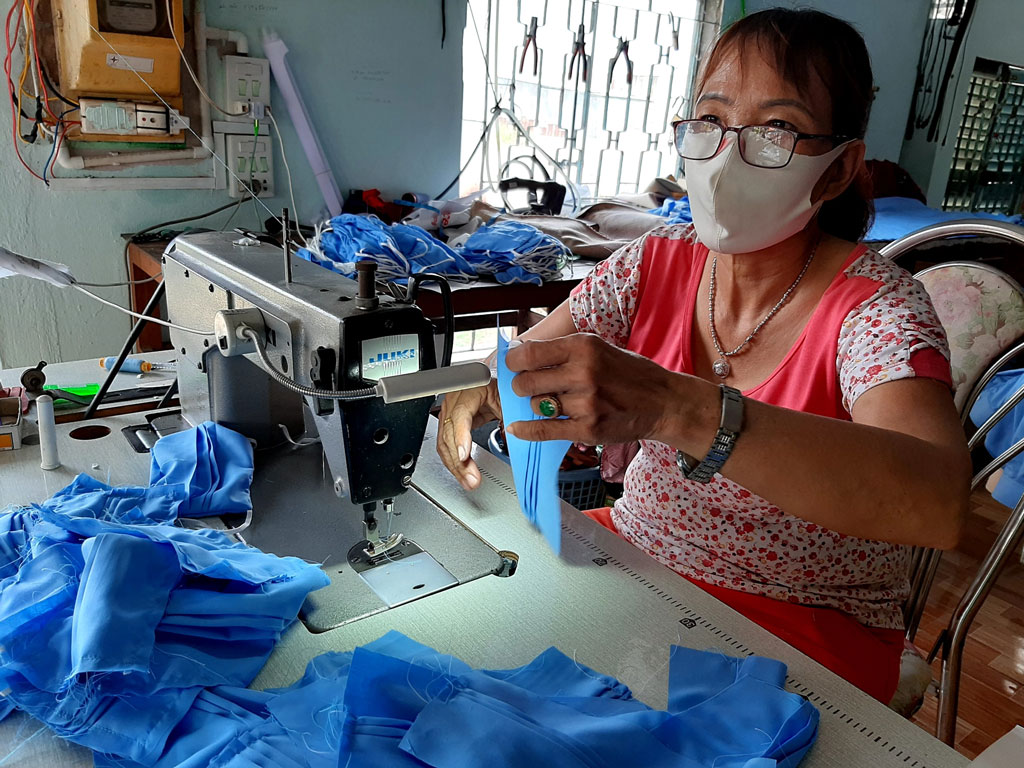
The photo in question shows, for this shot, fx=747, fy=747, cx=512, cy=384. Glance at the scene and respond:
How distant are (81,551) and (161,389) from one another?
73 centimetres

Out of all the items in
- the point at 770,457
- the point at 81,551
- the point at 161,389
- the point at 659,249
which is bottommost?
the point at 161,389

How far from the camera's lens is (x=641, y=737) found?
635 mm

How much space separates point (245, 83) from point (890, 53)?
4337mm

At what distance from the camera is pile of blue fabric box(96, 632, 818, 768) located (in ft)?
1.94

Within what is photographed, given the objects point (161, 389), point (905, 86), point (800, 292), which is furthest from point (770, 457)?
point (905, 86)

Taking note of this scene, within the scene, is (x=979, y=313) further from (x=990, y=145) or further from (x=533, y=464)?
(x=990, y=145)

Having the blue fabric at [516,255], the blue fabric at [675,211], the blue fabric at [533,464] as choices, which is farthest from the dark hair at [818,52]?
the blue fabric at [675,211]

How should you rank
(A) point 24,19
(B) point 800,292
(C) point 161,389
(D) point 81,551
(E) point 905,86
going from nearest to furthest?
(D) point 81,551 < (B) point 800,292 < (C) point 161,389 < (A) point 24,19 < (E) point 905,86

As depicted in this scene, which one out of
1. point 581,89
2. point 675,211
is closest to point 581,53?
point 581,89

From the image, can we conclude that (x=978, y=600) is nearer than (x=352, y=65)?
Yes

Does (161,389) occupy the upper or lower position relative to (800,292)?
lower

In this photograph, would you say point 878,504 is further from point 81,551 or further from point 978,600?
point 81,551

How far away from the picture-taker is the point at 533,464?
0.89 m

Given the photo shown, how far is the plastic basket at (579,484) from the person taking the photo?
→ 1967 mm
